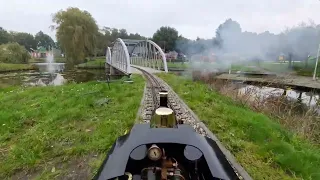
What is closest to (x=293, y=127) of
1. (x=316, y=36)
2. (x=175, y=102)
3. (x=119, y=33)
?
(x=175, y=102)

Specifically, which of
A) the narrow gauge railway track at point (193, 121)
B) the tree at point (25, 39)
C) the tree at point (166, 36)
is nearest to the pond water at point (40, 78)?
the narrow gauge railway track at point (193, 121)

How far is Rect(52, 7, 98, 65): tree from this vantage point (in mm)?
40656

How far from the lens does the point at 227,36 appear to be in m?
23.5

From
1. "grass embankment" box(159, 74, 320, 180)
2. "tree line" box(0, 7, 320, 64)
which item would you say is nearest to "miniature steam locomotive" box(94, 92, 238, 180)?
"grass embankment" box(159, 74, 320, 180)

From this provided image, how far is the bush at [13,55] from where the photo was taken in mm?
40156

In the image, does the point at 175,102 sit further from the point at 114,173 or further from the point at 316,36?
the point at 316,36

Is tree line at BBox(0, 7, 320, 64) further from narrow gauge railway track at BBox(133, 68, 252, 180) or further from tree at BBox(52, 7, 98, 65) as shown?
narrow gauge railway track at BBox(133, 68, 252, 180)

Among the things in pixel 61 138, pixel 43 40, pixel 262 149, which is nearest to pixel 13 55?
pixel 61 138

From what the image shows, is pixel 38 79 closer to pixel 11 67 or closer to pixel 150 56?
pixel 150 56

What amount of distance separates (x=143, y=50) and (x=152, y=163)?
32.2 m

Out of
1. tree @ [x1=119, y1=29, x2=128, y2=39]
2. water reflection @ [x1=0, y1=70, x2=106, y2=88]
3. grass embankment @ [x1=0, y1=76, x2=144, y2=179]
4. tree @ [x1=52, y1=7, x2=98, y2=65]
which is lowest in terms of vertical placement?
water reflection @ [x1=0, y1=70, x2=106, y2=88]

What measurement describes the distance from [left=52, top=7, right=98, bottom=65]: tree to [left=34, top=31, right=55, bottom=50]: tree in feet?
194

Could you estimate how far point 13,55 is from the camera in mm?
40844

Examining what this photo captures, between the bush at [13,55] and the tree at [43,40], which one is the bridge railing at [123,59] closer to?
the bush at [13,55]
